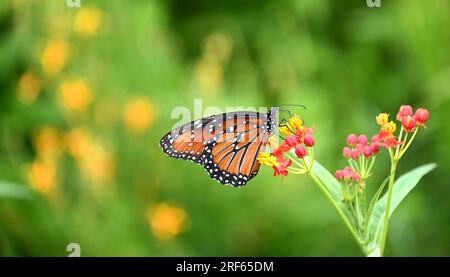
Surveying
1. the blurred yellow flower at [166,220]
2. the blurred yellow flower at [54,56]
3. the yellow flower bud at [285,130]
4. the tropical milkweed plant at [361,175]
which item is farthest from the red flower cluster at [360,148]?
the blurred yellow flower at [54,56]

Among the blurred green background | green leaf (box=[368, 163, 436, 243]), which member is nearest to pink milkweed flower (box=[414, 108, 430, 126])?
green leaf (box=[368, 163, 436, 243])

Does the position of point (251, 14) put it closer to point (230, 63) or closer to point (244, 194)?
point (230, 63)

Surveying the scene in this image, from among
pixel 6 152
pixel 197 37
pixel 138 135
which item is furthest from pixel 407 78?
pixel 6 152

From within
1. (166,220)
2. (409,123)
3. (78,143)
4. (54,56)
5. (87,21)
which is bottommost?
(166,220)

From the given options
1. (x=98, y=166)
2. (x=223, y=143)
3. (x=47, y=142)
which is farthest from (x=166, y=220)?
(x=223, y=143)

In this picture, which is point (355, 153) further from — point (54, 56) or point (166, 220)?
point (54, 56)
